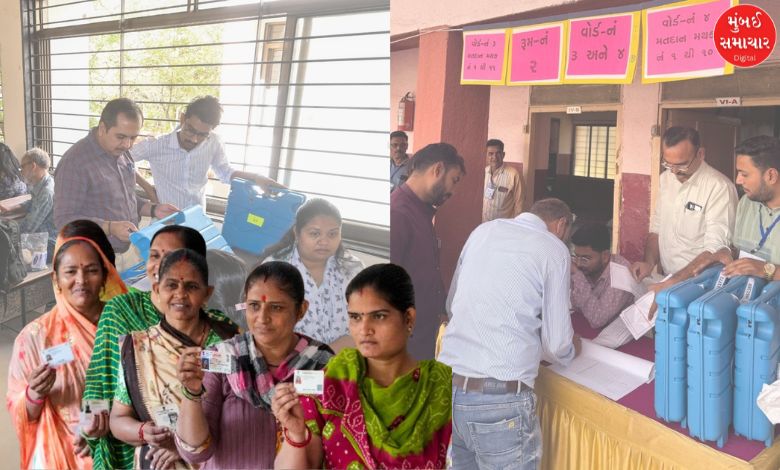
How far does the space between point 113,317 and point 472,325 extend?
1.13 meters

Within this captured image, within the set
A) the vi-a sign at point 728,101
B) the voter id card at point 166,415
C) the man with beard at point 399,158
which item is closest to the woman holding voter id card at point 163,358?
the voter id card at point 166,415

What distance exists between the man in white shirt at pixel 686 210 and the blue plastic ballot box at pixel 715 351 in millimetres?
108

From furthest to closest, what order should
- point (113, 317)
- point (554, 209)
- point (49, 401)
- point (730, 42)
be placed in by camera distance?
point (49, 401), point (113, 317), point (554, 209), point (730, 42)

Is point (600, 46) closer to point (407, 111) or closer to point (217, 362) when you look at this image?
point (407, 111)

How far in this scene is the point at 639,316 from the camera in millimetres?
1676

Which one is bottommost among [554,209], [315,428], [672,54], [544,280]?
[315,428]

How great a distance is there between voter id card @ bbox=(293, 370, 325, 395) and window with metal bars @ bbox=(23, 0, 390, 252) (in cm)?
53

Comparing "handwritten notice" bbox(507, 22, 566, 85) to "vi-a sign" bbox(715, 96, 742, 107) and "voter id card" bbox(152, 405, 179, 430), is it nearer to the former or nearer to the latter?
"vi-a sign" bbox(715, 96, 742, 107)

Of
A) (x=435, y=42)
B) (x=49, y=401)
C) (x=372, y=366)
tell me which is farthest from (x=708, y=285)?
(x=49, y=401)

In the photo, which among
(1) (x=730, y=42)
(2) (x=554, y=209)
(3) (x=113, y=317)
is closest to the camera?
(1) (x=730, y=42)

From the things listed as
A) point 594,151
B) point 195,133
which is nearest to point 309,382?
point 594,151

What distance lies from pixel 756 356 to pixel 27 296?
8.48 feet

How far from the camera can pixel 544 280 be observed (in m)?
1.83

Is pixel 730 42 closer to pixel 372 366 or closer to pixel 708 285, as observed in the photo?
pixel 708 285
